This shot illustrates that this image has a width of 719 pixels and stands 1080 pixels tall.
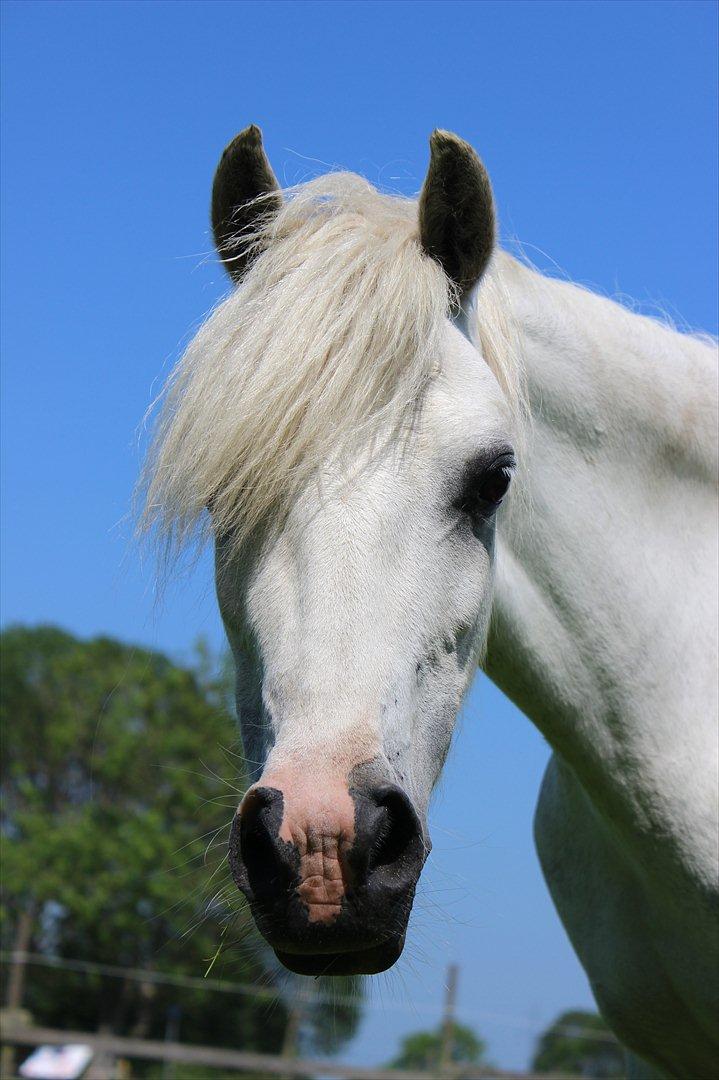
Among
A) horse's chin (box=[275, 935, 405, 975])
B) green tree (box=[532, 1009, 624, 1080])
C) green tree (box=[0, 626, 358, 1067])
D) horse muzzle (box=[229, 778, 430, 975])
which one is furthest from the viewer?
green tree (box=[0, 626, 358, 1067])

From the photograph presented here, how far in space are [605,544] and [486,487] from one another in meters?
0.66

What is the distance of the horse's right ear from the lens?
9.15 ft

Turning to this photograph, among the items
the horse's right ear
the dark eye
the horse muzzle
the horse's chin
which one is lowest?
the horse's chin

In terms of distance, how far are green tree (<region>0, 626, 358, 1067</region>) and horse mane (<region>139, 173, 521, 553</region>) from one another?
969 inches

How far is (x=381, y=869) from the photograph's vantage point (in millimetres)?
1924

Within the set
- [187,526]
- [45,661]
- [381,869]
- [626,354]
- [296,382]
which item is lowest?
[381,869]

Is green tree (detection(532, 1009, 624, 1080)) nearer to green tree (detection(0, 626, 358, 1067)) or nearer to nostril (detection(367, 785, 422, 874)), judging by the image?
green tree (detection(0, 626, 358, 1067))

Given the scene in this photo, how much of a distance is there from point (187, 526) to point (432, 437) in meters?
0.63

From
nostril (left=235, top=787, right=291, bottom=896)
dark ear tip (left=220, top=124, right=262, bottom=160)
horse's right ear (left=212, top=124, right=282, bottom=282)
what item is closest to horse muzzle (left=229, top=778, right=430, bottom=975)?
nostril (left=235, top=787, right=291, bottom=896)

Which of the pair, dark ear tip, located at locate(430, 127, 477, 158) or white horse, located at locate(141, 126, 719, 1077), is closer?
white horse, located at locate(141, 126, 719, 1077)

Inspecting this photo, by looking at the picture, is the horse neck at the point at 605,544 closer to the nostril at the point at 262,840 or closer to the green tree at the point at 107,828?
the nostril at the point at 262,840

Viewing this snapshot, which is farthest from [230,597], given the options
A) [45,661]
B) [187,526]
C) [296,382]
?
[45,661]

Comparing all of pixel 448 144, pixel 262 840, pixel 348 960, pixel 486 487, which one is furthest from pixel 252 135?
pixel 348 960

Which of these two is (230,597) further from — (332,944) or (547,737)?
(547,737)
